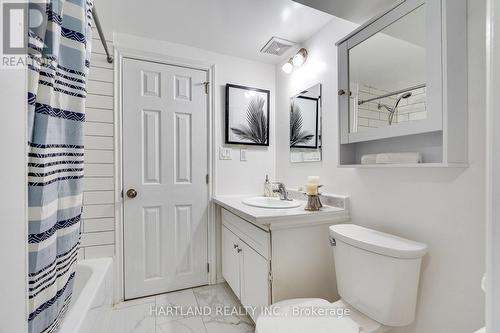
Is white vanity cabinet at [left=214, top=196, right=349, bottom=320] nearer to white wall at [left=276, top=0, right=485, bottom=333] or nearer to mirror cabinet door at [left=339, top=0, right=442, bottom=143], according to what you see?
white wall at [left=276, top=0, right=485, bottom=333]

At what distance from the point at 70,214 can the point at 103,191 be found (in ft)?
3.77

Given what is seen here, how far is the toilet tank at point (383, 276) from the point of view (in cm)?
94

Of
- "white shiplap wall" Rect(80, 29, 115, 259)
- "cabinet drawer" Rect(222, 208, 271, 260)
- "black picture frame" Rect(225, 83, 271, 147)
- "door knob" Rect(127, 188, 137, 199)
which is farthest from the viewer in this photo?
"black picture frame" Rect(225, 83, 271, 147)

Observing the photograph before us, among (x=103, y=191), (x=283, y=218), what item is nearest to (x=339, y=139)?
(x=283, y=218)

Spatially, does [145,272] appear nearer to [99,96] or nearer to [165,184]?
[165,184]

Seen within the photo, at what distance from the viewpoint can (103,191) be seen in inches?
68.9

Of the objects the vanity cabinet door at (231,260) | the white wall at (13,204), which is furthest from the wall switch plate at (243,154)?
the white wall at (13,204)

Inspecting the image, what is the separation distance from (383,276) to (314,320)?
36 cm

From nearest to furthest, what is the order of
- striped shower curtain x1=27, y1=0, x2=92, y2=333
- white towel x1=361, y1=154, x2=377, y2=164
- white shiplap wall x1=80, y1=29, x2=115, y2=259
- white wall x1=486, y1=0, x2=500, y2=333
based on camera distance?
white wall x1=486, y1=0, x2=500, y2=333 → striped shower curtain x1=27, y1=0, x2=92, y2=333 → white towel x1=361, y1=154, x2=377, y2=164 → white shiplap wall x1=80, y1=29, x2=115, y2=259

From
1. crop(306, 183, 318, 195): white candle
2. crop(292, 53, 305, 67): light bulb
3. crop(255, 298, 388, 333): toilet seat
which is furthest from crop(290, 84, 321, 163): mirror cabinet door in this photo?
crop(255, 298, 388, 333): toilet seat

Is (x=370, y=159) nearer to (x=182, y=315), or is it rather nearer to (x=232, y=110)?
(x=232, y=110)

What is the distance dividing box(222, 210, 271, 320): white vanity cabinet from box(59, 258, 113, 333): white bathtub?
2.81 ft

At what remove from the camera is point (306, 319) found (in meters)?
1.00

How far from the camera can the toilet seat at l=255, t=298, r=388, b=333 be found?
94cm
